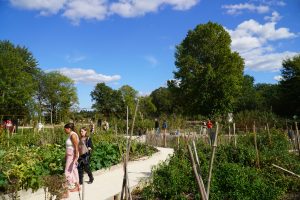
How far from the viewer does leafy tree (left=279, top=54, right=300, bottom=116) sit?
40.4 meters

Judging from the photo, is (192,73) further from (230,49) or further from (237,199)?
(237,199)

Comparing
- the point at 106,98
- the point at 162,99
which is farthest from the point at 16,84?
the point at 162,99

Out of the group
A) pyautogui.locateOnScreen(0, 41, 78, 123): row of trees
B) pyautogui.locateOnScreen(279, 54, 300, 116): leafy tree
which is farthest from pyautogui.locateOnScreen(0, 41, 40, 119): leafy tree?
pyautogui.locateOnScreen(279, 54, 300, 116): leafy tree

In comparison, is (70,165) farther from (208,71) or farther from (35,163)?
(208,71)

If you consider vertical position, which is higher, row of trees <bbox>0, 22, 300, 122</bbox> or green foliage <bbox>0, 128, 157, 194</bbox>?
row of trees <bbox>0, 22, 300, 122</bbox>

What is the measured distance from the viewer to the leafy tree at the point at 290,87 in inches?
1590

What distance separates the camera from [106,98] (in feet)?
257

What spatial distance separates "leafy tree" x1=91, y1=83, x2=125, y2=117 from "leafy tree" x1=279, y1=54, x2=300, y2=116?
39.0 meters

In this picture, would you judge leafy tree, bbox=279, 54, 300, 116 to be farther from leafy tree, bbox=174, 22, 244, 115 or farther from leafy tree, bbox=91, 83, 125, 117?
leafy tree, bbox=91, 83, 125, 117

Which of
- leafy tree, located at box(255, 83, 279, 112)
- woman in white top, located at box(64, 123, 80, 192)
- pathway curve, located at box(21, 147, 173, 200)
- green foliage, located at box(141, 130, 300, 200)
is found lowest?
pathway curve, located at box(21, 147, 173, 200)

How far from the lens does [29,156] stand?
9.15 m

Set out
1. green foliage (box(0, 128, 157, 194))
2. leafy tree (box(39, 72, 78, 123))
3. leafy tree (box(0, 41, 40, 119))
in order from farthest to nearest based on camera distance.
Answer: leafy tree (box(39, 72, 78, 123))
leafy tree (box(0, 41, 40, 119))
green foliage (box(0, 128, 157, 194))

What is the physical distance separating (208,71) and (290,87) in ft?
35.6

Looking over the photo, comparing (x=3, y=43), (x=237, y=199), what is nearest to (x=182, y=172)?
(x=237, y=199)
